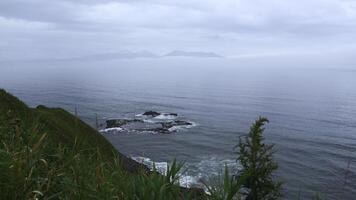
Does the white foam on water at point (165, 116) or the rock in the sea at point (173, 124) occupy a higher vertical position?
the white foam on water at point (165, 116)

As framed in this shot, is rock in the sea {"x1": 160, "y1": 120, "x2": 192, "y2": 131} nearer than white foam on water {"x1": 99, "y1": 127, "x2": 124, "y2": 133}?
No

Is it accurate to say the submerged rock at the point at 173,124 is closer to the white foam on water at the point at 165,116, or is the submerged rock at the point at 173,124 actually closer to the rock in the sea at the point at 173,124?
the rock in the sea at the point at 173,124

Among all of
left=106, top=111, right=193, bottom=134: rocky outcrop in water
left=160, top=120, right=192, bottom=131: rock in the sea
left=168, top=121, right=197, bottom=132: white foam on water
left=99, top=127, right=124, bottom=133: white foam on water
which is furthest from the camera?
left=160, top=120, right=192, bottom=131: rock in the sea

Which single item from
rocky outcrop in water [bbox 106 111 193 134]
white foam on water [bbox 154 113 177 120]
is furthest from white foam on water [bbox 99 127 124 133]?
white foam on water [bbox 154 113 177 120]

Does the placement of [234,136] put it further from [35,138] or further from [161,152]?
[35,138]

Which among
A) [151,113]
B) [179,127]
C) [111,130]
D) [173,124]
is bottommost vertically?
[111,130]

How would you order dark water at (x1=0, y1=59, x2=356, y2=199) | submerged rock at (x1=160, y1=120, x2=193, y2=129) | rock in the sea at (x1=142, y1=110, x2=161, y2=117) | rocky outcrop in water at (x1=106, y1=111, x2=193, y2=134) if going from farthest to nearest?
rock in the sea at (x1=142, y1=110, x2=161, y2=117), submerged rock at (x1=160, y1=120, x2=193, y2=129), rocky outcrop in water at (x1=106, y1=111, x2=193, y2=134), dark water at (x1=0, y1=59, x2=356, y2=199)

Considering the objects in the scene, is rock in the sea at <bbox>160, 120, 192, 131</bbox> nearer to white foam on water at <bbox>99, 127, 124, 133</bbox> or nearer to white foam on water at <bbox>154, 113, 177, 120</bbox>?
white foam on water at <bbox>154, 113, 177, 120</bbox>

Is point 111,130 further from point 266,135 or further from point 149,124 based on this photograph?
point 266,135

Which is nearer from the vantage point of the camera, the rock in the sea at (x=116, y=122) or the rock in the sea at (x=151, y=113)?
the rock in the sea at (x=116, y=122)

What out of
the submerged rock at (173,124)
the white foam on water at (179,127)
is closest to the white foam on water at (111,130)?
the submerged rock at (173,124)

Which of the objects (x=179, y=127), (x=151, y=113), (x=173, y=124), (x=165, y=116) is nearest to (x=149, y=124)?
(x=173, y=124)

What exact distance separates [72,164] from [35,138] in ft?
3.71

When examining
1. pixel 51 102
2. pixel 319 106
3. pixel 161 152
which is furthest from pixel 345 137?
pixel 51 102
